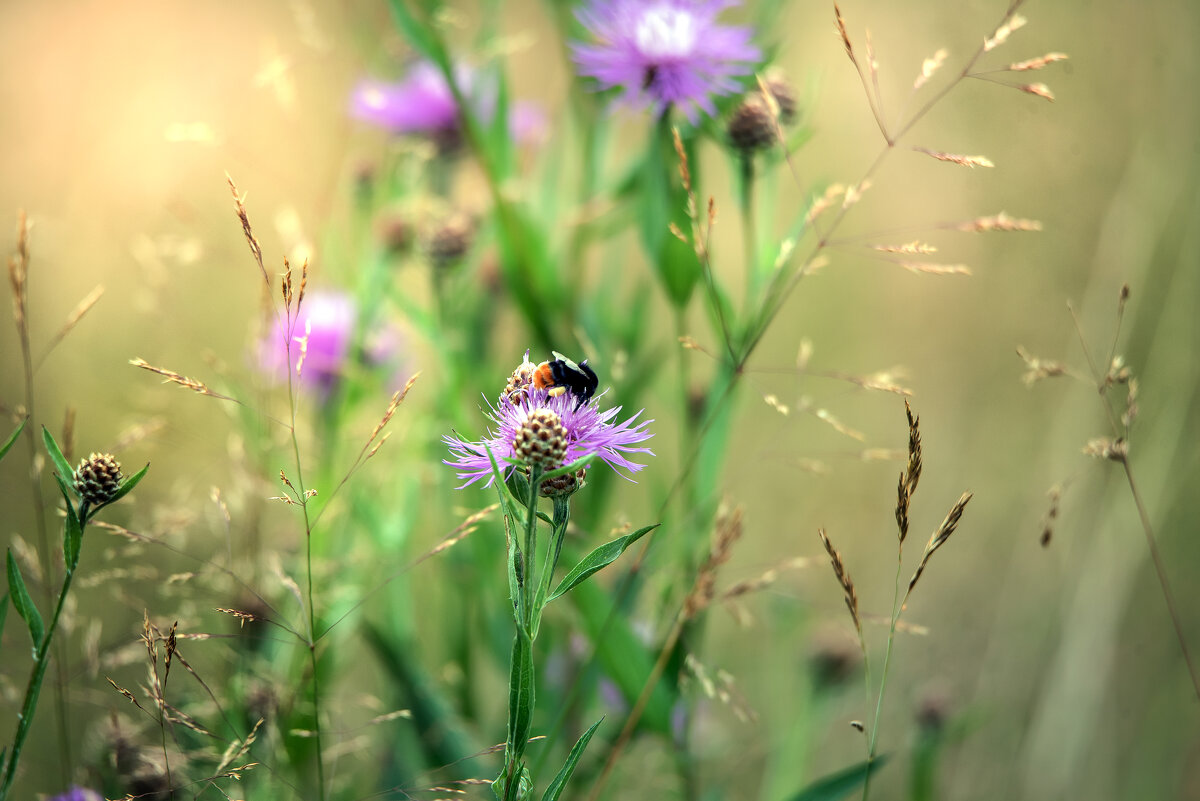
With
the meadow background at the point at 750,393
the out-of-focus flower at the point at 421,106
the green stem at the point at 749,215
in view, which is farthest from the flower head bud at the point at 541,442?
the out-of-focus flower at the point at 421,106

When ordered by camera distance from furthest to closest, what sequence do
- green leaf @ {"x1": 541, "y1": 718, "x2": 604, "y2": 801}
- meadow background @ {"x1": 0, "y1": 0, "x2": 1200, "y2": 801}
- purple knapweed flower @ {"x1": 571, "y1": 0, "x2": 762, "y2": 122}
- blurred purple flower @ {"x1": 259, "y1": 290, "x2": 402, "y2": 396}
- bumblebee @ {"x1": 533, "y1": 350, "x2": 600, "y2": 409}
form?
blurred purple flower @ {"x1": 259, "y1": 290, "x2": 402, "y2": 396} < meadow background @ {"x1": 0, "y1": 0, "x2": 1200, "y2": 801} < purple knapweed flower @ {"x1": 571, "y1": 0, "x2": 762, "y2": 122} < bumblebee @ {"x1": 533, "y1": 350, "x2": 600, "y2": 409} < green leaf @ {"x1": 541, "y1": 718, "x2": 604, "y2": 801}

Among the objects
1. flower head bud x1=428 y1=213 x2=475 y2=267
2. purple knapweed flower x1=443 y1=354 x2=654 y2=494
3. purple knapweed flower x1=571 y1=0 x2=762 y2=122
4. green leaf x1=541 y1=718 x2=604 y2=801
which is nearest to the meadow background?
flower head bud x1=428 y1=213 x2=475 y2=267

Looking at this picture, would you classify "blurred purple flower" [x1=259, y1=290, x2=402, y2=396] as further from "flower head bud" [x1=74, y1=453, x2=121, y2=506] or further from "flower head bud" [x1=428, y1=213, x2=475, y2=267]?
"flower head bud" [x1=74, y1=453, x2=121, y2=506]

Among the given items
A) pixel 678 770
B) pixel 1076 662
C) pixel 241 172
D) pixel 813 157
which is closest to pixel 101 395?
pixel 241 172

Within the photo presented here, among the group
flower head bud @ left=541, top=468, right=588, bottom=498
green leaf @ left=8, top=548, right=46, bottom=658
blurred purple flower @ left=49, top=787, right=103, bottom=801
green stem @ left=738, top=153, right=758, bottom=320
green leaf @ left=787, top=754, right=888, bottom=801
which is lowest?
green leaf @ left=787, top=754, right=888, bottom=801

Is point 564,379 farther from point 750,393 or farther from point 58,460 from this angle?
point 750,393

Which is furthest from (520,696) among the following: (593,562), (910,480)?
(910,480)
